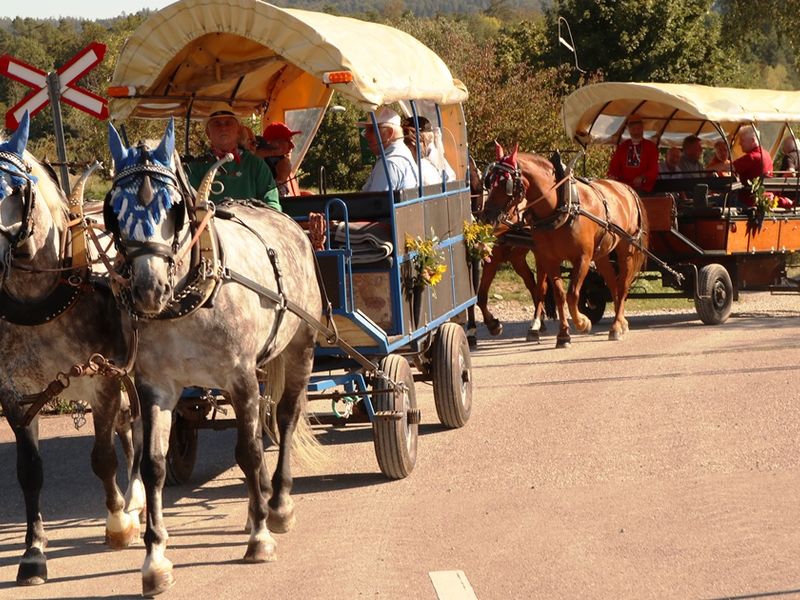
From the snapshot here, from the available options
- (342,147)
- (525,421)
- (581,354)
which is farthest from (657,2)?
(525,421)

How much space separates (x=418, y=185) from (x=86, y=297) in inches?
121

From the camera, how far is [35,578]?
255 inches

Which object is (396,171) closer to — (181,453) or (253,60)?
(253,60)

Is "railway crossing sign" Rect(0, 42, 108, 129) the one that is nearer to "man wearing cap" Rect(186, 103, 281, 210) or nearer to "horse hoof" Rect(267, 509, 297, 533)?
"man wearing cap" Rect(186, 103, 281, 210)

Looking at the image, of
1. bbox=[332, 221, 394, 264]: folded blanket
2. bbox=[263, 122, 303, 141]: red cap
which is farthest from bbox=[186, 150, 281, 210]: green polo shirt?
bbox=[263, 122, 303, 141]: red cap

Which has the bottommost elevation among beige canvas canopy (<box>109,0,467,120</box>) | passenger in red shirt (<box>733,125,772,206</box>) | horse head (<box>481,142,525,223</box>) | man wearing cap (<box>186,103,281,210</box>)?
passenger in red shirt (<box>733,125,772,206</box>)

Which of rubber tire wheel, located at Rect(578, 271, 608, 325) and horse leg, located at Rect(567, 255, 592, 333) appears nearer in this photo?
horse leg, located at Rect(567, 255, 592, 333)

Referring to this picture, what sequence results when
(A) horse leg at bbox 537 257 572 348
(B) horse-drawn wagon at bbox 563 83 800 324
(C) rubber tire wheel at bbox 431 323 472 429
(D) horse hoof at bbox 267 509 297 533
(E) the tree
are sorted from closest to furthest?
(D) horse hoof at bbox 267 509 297 533, (C) rubber tire wheel at bbox 431 323 472 429, (A) horse leg at bbox 537 257 572 348, (B) horse-drawn wagon at bbox 563 83 800 324, (E) the tree

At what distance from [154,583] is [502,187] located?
8.33 m

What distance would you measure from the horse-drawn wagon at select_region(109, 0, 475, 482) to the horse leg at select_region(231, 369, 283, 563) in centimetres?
130

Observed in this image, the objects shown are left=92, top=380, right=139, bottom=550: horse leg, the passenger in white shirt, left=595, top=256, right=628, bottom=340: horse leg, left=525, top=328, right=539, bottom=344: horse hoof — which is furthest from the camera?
left=595, top=256, right=628, bottom=340: horse leg

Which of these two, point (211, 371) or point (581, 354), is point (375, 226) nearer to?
point (211, 371)

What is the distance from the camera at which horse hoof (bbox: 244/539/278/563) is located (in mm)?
6699

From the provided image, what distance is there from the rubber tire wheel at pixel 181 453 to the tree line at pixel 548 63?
9187 mm
